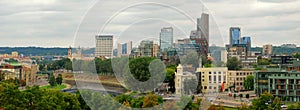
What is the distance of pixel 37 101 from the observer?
29.0 ft

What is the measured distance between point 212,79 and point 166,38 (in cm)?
378

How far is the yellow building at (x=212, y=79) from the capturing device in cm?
1759

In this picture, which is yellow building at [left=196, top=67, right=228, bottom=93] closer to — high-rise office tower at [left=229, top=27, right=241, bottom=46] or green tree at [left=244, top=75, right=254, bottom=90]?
green tree at [left=244, top=75, right=254, bottom=90]

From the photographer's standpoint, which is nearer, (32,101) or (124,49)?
(32,101)

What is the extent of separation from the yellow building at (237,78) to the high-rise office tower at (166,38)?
3.48 meters

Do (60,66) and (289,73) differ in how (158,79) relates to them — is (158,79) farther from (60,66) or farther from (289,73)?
(60,66)

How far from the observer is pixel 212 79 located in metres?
18.0

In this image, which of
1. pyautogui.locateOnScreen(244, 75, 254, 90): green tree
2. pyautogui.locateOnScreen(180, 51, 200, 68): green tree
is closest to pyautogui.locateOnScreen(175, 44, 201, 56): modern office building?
pyautogui.locateOnScreen(180, 51, 200, 68): green tree

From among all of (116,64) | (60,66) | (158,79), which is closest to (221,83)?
(158,79)

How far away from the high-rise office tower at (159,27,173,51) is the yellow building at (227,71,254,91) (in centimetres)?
348

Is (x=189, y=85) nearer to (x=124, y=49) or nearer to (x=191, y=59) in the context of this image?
(x=124, y=49)

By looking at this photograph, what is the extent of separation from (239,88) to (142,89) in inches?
303

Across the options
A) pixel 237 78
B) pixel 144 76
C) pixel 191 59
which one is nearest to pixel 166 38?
pixel 144 76

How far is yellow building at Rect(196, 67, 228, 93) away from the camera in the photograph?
57.7ft
